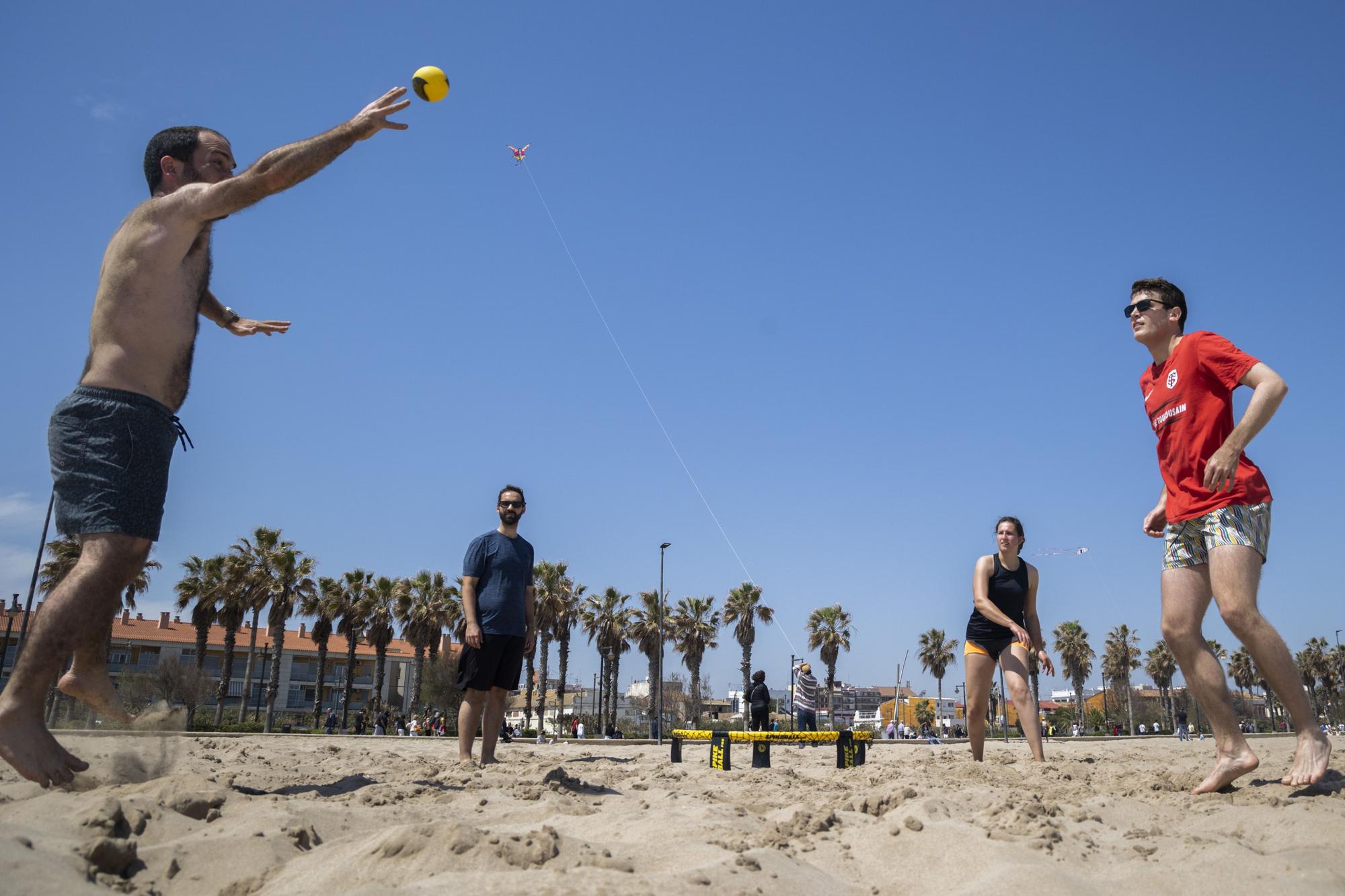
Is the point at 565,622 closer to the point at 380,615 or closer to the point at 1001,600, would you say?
the point at 380,615

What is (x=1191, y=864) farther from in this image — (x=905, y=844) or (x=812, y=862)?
(x=812, y=862)

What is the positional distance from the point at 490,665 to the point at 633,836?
9.48ft

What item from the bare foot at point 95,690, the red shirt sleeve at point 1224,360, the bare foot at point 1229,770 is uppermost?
the red shirt sleeve at point 1224,360

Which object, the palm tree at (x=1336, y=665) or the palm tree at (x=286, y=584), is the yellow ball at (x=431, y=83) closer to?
the palm tree at (x=286, y=584)

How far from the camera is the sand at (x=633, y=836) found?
2045mm

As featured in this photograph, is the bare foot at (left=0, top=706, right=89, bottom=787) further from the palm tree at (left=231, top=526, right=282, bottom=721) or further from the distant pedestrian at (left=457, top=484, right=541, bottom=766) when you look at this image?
the palm tree at (left=231, top=526, right=282, bottom=721)

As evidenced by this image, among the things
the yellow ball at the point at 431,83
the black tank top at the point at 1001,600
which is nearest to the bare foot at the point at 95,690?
the yellow ball at the point at 431,83

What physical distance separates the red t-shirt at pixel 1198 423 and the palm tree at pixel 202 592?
4291 cm

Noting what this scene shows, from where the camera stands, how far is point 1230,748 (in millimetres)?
3436

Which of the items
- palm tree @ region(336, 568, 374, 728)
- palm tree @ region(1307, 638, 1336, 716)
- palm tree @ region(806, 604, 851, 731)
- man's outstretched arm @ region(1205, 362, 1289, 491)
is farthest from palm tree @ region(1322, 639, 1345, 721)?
man's outstretched arm @ region(1205, 362, 1289, 491)

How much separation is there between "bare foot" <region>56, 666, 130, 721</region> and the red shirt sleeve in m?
4.61

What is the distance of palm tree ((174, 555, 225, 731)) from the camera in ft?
130

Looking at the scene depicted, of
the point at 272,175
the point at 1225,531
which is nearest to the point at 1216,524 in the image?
the point at 1225,531

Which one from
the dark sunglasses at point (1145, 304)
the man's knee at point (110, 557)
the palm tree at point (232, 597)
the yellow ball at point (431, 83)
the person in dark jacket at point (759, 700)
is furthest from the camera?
the palm tree at point (232, 597)
